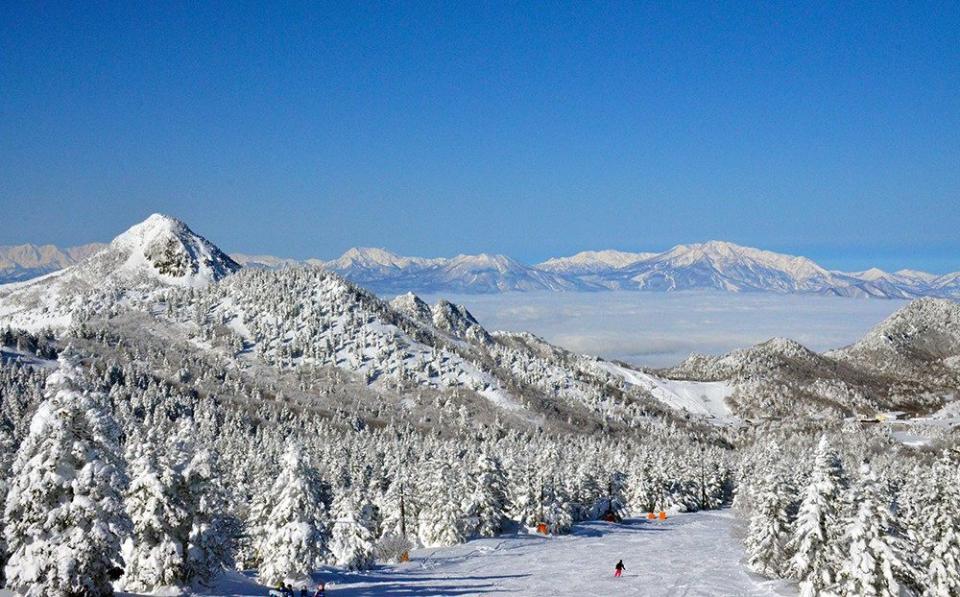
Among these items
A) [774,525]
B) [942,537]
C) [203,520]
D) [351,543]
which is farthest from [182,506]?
[942,537]

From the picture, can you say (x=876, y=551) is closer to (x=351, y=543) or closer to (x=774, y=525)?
(x=774, y=525)

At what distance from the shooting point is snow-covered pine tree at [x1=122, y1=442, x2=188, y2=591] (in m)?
39.8

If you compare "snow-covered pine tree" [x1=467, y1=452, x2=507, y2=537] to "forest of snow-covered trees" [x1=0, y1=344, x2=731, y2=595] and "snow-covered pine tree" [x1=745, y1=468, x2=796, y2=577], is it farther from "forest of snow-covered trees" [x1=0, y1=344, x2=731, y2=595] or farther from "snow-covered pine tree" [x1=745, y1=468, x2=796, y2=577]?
"snow-covered pine tree" [x1=745, y1=468, x2=796, y2=577]

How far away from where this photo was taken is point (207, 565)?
4172cm

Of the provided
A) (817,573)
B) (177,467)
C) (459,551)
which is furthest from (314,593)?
(817,573)

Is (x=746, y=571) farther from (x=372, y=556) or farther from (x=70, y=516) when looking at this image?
(x=70, y=516)

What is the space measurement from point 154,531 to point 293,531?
11933 millimetres

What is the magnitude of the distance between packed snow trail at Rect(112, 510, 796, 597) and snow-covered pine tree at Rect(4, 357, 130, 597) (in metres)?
12.3

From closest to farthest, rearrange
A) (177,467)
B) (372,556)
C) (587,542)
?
(177,467), (372,556), (587,542)

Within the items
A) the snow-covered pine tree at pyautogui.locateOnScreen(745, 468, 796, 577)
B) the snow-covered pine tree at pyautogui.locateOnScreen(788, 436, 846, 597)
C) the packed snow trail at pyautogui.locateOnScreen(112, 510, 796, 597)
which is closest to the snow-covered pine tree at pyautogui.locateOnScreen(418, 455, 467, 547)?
the packed snow trail at pyautogui.locateOnScreen(112, 510, 796, 597)

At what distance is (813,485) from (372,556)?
37227 mm

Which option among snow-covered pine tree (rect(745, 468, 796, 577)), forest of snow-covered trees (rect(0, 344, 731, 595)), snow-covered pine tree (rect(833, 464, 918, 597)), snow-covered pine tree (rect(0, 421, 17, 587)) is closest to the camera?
forest of snow-covered trees (rect(0, 344, 731, 595))

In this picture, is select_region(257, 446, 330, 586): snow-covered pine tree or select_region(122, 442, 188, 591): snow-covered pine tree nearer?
select_region(122, 442, 188, 591): snow-covered pine tree

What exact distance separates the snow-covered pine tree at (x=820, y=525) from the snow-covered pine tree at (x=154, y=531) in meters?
40.3
